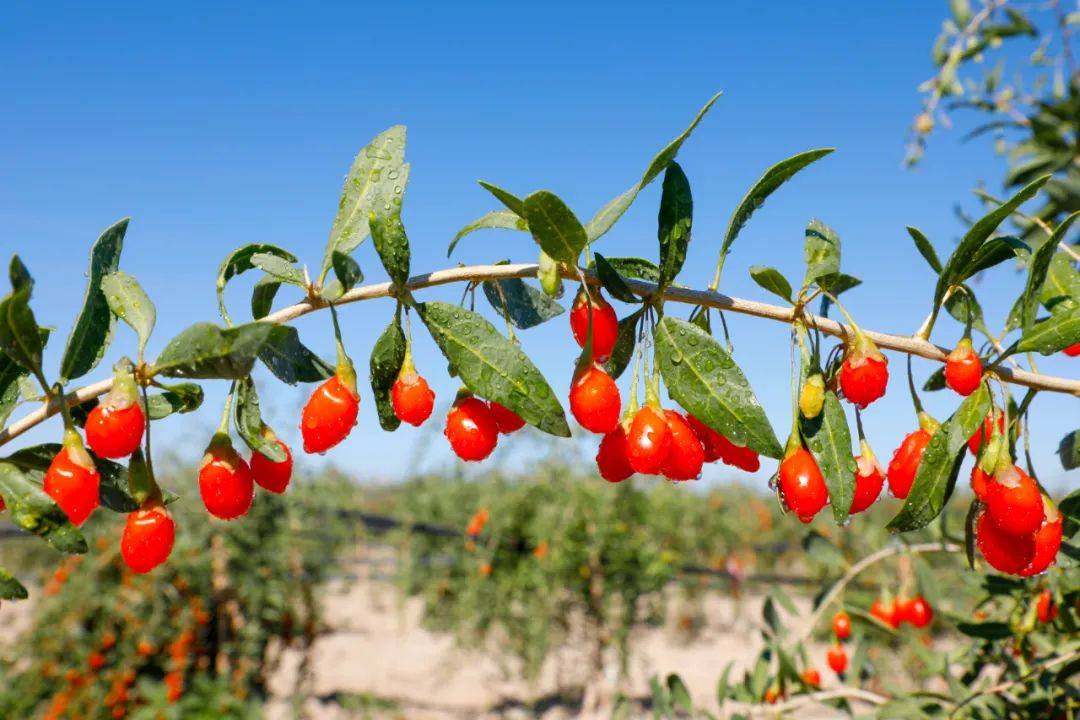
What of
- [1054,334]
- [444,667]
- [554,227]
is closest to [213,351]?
[554,227]

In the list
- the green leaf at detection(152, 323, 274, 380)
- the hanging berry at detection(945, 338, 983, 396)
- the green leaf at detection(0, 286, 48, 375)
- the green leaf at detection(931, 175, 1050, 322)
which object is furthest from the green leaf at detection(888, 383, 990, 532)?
the green leaf at detection(0, 286, 48, 375)

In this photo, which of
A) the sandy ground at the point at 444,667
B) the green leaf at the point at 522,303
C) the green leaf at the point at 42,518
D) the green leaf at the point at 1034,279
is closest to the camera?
the green leaf at the point at 42,518

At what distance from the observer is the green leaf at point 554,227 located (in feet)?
2.78

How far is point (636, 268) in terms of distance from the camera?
1.02 m

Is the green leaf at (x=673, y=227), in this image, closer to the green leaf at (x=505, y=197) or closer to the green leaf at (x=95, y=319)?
the green leaf at (x=505, y=197)

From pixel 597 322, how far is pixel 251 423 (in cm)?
42

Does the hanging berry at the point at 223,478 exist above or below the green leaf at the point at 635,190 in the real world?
below

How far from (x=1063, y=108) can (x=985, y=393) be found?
98.1 inches

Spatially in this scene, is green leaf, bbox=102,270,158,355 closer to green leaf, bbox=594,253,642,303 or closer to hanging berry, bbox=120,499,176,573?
hanging berry, bbox=120,499,176,573

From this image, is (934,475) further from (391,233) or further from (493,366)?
(391,233)

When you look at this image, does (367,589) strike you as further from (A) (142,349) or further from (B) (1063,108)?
(A) (142,349)

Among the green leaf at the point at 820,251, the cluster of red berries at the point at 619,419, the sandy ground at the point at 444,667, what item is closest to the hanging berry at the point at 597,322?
the cluster of red berries at the point at 619,419

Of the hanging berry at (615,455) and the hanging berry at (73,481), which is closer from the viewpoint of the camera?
the hanging berry at (73,481)

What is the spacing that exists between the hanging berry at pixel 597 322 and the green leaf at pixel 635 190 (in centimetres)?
8
